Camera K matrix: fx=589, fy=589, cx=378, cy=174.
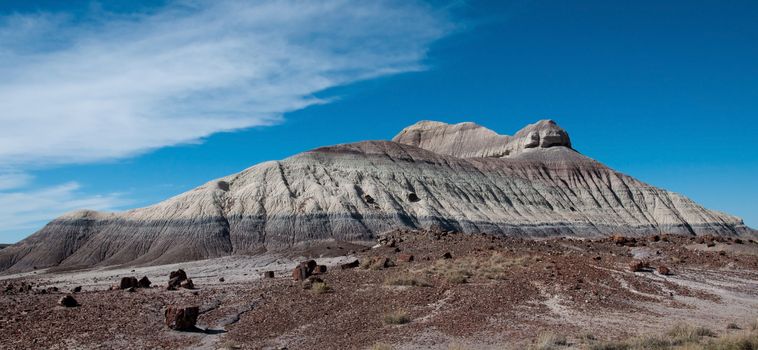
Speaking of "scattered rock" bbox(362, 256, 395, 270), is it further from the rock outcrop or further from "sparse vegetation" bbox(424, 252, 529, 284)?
the rock outcrop

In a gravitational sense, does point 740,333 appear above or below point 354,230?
below

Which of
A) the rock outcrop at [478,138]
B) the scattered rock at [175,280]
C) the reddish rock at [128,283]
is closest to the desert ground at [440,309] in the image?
the scattered rock at [175,280]

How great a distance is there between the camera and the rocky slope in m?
59.2

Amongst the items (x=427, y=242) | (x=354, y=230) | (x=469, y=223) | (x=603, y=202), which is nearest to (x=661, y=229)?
(x=603, y=202)

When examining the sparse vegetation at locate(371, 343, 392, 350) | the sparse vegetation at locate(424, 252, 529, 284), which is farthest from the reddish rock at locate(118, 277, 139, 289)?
the sparse vegetation at locate(371, 343, 392, 350)

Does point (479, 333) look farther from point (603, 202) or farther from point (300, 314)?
point (603, 202)

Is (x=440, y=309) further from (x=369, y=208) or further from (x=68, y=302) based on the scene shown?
(x=369, y=208)

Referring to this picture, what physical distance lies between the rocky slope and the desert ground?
33246 mm

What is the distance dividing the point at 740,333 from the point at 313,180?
58.7m

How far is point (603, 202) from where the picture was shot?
8725 cm

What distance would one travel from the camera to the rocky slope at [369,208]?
59.2 meters

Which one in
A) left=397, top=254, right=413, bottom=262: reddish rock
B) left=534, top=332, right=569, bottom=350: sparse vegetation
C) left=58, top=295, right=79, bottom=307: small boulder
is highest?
left=397, top=254, right=413, bottom=262: reddish rock

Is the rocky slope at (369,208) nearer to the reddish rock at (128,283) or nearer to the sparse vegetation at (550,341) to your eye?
the reddish rock at (128,283)

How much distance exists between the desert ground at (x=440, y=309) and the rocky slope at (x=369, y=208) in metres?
33.2
